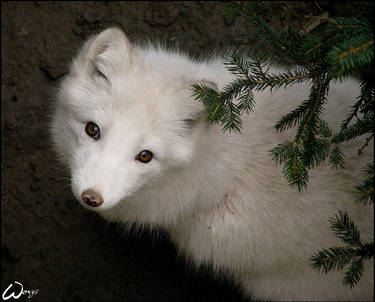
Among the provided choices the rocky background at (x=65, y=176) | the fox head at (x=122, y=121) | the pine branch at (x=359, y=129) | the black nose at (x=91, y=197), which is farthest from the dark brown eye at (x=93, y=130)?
the rocky background at (x=65, y=176)

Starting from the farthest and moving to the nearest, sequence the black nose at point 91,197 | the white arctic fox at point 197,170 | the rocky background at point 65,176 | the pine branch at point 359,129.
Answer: the rocky background at point 65,176 < the white arctic fox at point 197,170 < the black nose at point 91,197 < the pine branch at point 359,129

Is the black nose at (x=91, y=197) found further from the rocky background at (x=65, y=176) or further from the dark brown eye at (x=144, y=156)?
the rocky background at (x=65, y=176)

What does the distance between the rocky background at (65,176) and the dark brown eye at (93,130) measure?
5.52ft

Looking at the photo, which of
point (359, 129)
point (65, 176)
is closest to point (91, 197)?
point (359, 129)

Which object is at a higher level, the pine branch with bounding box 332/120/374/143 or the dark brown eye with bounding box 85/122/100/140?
the pine branch with bounding box 332/120/374/143

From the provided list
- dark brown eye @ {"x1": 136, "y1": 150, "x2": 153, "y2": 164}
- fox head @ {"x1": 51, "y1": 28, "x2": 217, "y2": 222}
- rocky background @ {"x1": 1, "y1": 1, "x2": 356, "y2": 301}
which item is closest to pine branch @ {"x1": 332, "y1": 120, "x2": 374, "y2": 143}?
fox head @ {"x1": 51, "y1": 28, "x2": 217, "y2": 222}

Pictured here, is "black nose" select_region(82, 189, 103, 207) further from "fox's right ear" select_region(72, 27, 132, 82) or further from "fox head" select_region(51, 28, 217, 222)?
"fox's right ear" select_region(72, 27, 132, 82)

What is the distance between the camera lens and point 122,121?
234cm

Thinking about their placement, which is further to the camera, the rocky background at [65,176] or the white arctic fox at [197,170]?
the rocky background at [65,176]

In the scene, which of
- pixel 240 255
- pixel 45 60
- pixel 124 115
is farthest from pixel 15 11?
pixel 240 255

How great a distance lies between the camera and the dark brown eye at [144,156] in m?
2.41

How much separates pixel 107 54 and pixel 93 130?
441 mm

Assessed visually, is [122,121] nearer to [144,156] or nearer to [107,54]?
[144,156]

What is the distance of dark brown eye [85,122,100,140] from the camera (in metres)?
2.44
